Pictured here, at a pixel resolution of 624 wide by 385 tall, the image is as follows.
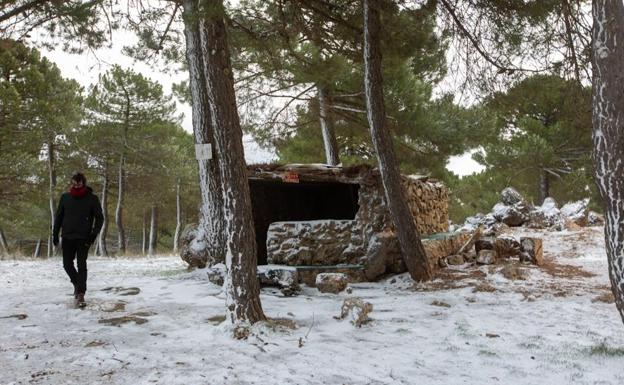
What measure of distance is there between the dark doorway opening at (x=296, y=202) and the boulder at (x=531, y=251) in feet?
11.1

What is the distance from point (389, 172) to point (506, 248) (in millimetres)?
3596

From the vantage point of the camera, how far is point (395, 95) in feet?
35.5

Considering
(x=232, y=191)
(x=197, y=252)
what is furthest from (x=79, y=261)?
(x=197, y=252)

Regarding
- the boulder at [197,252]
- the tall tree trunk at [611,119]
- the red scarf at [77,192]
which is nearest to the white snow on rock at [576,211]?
the boulder at [197,252]

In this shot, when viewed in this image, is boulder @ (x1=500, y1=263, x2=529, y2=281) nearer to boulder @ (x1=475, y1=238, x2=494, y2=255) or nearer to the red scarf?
boulder @ (x1=475, y1=238, x2=494, y2=255)

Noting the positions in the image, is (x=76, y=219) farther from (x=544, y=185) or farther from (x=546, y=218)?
(x=544, y=185)

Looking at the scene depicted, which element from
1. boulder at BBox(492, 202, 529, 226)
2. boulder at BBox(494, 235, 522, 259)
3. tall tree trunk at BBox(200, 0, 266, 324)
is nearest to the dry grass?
boulder at BBox(494, 235, 522, 259)

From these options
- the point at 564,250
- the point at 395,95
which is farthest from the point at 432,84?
the point at 564,250

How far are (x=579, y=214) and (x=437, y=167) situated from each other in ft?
17.5

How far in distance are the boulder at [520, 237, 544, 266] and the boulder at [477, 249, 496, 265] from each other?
0.54m

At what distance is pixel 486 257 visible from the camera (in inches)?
313

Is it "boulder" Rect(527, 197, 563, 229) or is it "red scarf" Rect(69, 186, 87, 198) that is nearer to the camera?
"red scarf" Rect(69, 186, 87, 198)

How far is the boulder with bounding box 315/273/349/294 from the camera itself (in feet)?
20.3

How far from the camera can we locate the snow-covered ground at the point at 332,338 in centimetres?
298
